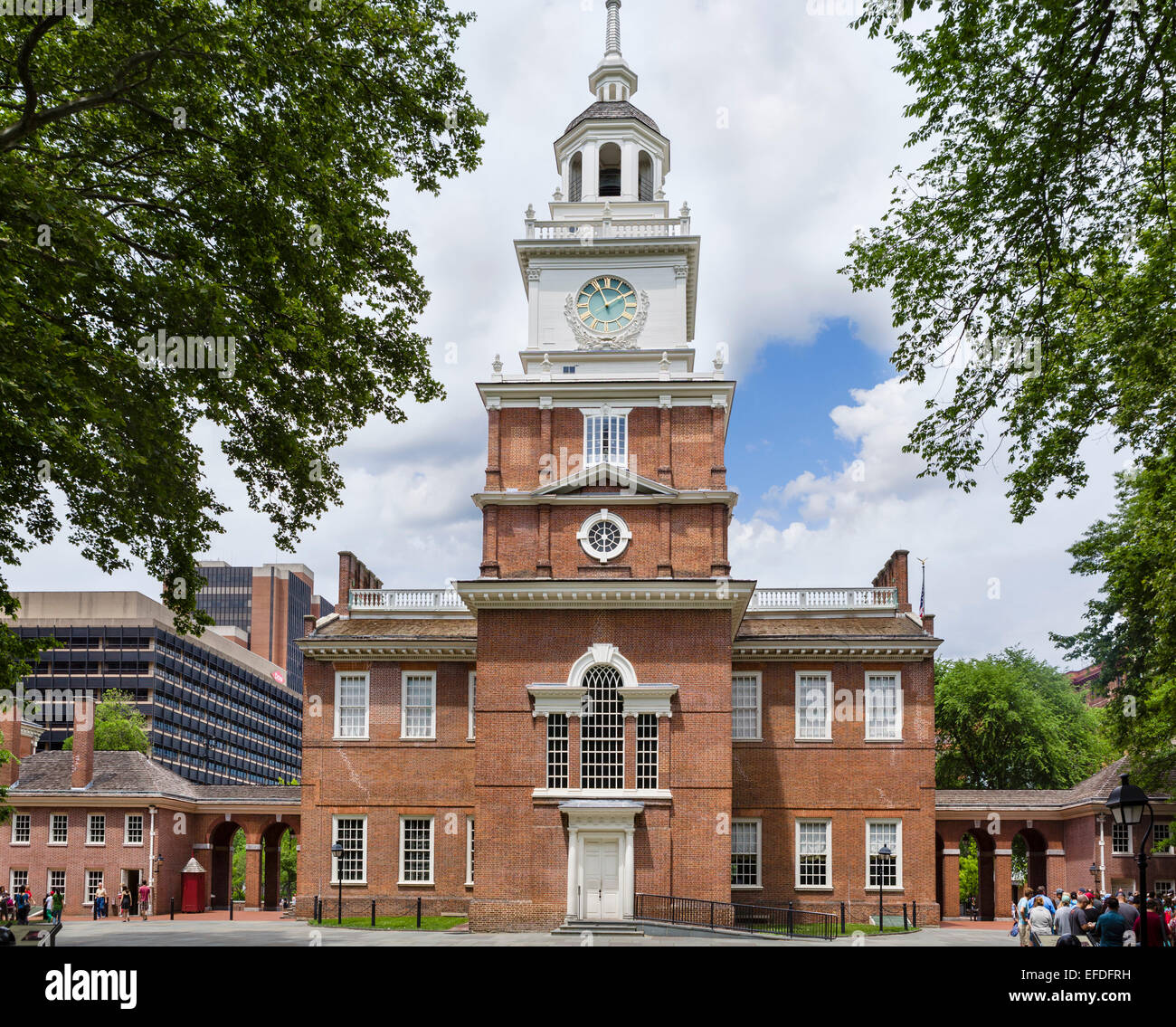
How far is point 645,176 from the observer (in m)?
41.2

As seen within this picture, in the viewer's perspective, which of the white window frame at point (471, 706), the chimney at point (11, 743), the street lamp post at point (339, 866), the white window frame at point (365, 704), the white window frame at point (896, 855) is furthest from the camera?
the chimney at point (11, 743)

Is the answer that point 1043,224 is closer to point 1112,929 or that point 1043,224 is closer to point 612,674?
point 1112,929

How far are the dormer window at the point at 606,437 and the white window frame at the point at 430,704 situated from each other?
34.2 ft

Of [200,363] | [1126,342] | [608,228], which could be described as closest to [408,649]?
[608,228]

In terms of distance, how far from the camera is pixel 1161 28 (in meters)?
11.1

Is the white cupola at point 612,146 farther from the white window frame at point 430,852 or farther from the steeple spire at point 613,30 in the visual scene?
Answer: the white window frame at point 430,852

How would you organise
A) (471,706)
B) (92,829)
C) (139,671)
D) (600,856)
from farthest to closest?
(139,671) → (92,829) → (471,706) → (600,856)

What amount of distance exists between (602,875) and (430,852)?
9.10 meters

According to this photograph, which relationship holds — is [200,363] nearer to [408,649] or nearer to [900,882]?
[408,649]

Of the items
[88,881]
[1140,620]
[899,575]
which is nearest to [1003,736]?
[899,575]

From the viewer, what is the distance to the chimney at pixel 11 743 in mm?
53031

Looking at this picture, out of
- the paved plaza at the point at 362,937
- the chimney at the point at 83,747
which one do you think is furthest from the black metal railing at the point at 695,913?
the chimney at the point at 83,747
